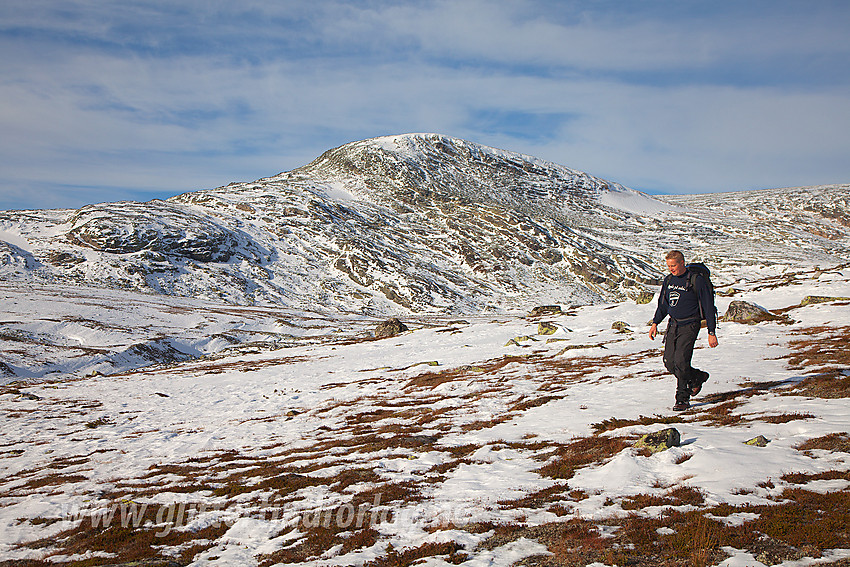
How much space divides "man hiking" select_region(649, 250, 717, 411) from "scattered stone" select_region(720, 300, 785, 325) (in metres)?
21.5

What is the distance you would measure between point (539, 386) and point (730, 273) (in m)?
142

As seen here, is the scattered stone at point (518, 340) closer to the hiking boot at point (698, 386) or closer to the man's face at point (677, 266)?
the hiking boot at point (698, 386)

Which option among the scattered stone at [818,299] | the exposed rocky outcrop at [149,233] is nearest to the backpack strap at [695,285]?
the scattered stone at [818,299]

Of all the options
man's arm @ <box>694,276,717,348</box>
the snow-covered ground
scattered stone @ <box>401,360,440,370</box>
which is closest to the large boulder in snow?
scattered stone @ <box>401,360,440,370</box>

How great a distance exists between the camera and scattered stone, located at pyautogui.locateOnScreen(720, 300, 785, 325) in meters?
31.1

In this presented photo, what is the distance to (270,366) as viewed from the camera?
1684 inches

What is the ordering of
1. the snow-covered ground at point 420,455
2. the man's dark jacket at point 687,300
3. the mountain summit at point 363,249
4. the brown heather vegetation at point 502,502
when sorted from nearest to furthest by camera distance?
the brown heather vegetation at point 502,502, the snow-covered ground at point 420,455, the man's dark jacket at point 687,300, the mountain summit at point 363,249

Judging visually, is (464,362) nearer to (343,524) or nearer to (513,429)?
(513,429)

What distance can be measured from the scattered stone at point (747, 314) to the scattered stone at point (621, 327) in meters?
6.80

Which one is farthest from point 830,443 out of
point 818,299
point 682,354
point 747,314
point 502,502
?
point 818,299

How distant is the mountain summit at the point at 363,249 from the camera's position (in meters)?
116

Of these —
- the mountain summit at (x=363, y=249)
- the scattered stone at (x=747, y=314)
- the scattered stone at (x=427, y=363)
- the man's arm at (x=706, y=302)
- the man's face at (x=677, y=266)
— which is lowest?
the scattered stone at (x=427, y=363)

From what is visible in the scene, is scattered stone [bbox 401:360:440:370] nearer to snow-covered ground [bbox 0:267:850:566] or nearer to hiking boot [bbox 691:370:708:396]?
snow-covered ground [bbox 0:267:850:566]

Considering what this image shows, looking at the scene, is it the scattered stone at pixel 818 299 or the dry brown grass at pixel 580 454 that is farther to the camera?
the scattered stone at pixel 818 299
